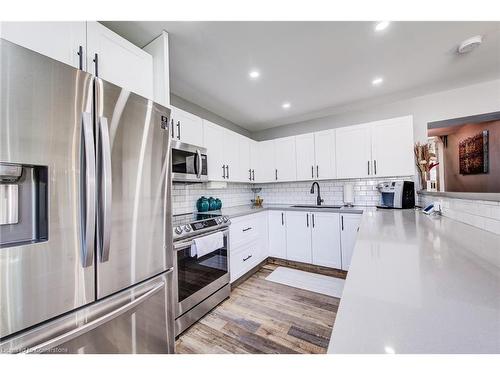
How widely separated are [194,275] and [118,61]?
1784 mm

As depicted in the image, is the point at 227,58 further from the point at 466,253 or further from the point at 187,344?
the point at 187,344

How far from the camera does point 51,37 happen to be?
1.02 meters

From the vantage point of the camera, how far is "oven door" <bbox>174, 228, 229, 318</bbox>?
5.42 feet

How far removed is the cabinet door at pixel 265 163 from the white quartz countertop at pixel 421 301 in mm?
2725

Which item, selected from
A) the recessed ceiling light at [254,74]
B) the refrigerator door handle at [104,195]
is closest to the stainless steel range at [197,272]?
the refrigerator door handle at [104,195]

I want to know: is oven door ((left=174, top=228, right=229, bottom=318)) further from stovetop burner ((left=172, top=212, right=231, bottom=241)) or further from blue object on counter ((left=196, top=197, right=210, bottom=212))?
blue object on counter ((left=196, top=197, right=210, bottom=212))

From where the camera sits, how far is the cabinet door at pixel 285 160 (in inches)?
134

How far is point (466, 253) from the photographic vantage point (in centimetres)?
84

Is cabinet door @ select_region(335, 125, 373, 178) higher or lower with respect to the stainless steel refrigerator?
higher

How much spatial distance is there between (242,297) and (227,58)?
253 centimetres

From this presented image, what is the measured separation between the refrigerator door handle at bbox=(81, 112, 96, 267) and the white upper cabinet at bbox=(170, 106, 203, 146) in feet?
3.63

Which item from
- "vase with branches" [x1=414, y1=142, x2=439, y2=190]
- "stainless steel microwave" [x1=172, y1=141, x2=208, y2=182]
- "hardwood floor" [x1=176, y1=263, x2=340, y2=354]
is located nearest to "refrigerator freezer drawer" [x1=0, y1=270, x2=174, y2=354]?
"hardwood floor" [x1=176, y1=263, x2=340, y2=354]

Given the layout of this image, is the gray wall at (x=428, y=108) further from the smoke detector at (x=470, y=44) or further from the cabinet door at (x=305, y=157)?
the smoke detector at (x=470, y=44)
